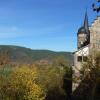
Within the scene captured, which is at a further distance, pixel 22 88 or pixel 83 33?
pixel 83 33

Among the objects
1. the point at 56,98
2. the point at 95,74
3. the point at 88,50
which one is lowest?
the point at 56,98

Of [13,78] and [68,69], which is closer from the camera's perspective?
[13,78]

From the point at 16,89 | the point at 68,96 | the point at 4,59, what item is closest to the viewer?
the point at 16,89

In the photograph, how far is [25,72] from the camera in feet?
183

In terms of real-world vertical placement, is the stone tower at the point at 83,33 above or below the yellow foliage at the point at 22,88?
above

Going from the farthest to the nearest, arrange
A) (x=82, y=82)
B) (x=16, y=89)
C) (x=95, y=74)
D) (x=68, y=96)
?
(x=68, y=96)
(x=16, y=89)
(x=82, y=82)
(x=95, y=74)

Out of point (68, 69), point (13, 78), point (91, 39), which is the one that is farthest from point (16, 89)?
point (68, 69)

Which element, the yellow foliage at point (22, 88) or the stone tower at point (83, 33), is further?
the stone tower at point (83, 33)

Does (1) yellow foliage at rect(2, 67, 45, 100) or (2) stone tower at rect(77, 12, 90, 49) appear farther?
(2) stone tower at rect(77, 12, 90, 49)

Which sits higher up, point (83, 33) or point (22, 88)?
point (83, 33)

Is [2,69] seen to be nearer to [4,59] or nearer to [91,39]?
[4,59]

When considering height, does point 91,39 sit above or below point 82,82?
above

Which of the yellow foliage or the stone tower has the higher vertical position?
the stone tower

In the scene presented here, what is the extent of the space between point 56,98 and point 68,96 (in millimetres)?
2121
